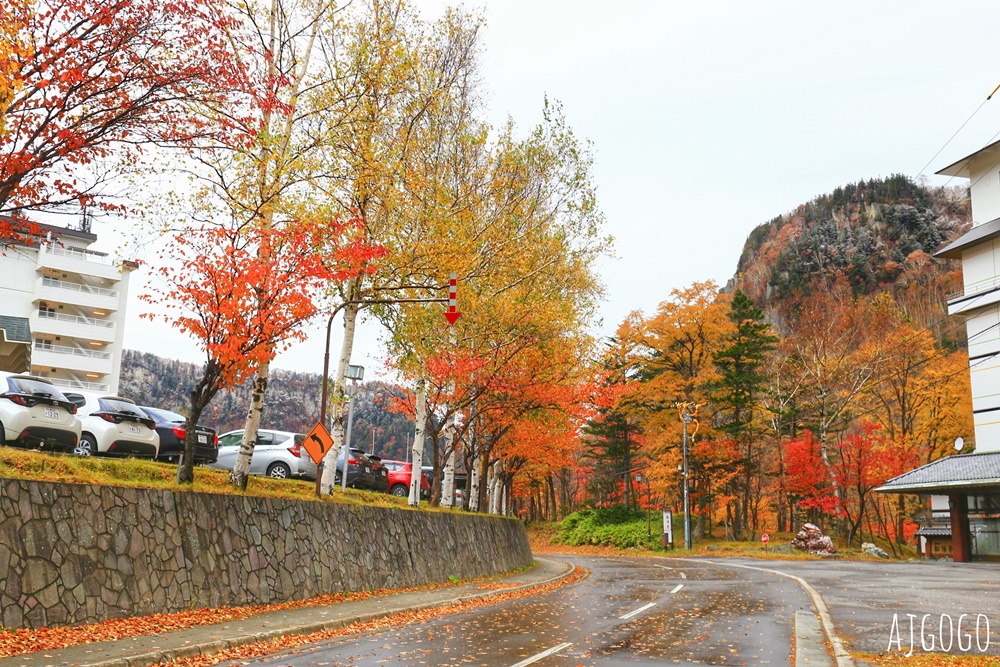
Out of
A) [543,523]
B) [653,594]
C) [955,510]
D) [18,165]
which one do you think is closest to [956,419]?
[955,510]

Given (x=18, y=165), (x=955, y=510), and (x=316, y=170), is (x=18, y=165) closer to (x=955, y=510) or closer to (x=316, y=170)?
(x=316, y=170)

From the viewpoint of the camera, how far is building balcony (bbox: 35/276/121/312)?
51.2 meters

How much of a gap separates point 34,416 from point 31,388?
0.69m

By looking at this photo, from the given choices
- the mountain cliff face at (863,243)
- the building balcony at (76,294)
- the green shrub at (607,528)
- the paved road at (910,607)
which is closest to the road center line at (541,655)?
the paved road at (910,607)

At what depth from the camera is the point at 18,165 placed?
834 centimetres

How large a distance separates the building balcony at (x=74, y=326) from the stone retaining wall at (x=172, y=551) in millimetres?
44068

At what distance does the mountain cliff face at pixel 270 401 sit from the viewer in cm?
9369

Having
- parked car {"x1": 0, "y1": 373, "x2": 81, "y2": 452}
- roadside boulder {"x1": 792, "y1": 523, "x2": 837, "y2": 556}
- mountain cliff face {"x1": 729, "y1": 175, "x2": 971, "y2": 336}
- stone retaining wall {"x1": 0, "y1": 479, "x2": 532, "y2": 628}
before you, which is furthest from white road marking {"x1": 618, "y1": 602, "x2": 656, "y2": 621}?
mountain cliff face {"x1": 729, "y1": 175, "x2": 971, "y2": 336}

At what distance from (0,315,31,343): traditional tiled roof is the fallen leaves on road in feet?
47.4

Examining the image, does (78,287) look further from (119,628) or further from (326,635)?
(326,635)

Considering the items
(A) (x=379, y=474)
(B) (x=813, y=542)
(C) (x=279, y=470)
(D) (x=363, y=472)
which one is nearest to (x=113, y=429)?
(C) (x=279, y=470)

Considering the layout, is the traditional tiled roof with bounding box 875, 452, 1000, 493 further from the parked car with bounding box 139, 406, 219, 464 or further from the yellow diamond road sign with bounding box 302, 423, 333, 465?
the parked car with bounding box 139, 406, 219, 464

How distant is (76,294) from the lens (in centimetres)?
5231

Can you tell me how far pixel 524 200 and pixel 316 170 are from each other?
8.77 metres
